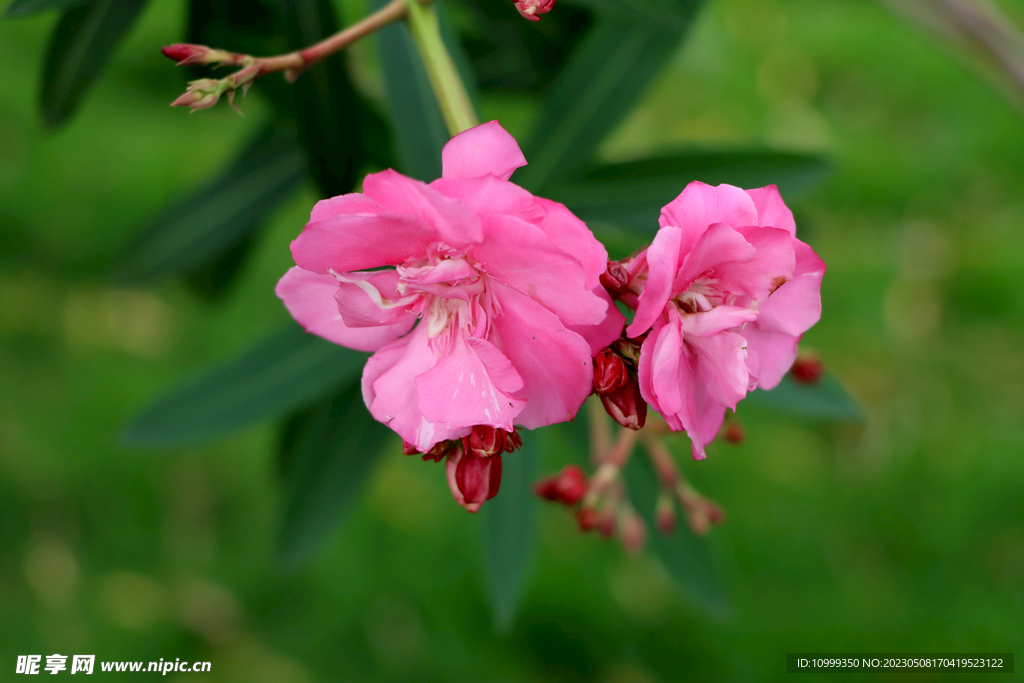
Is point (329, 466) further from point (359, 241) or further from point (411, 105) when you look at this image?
point (359, 241)

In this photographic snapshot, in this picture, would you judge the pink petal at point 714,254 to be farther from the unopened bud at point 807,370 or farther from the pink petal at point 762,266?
the unopened bud at point 807,370

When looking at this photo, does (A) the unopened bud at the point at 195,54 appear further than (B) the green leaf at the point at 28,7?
No

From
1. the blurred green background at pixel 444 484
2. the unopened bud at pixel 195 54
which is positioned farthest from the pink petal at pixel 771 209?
the blurred green background at pixel 444 484

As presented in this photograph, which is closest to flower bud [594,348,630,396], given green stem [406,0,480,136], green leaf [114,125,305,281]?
green stem [406,0,480,136]

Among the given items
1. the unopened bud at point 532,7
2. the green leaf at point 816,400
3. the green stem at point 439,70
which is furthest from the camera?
the green leaf at point 816,400

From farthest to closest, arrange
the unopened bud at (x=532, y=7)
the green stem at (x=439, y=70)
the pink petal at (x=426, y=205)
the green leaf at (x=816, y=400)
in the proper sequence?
the green leaf at (x=816, y=400)
the green stem at (x=439, y=70)
the unopened bud at (x=532, y=7)
the pink petal at (x=426, y=205)

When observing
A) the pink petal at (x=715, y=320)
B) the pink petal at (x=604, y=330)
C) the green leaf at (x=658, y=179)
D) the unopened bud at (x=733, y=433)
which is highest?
the pink petal at (x=715, y=320)

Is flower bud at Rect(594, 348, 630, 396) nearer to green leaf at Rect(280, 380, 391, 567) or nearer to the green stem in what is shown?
the green stem

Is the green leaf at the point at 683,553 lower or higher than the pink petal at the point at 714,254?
lower
